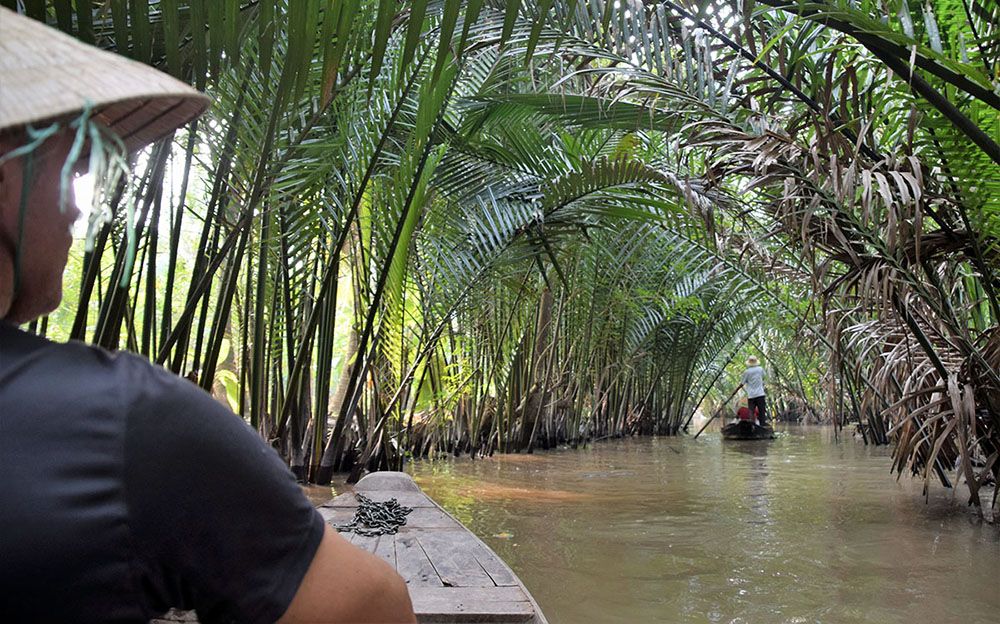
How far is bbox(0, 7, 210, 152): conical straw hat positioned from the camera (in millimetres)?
560

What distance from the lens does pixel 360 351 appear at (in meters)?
5.28

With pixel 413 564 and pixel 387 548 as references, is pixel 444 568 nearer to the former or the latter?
pixel 413 564

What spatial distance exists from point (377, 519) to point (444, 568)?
2.48 ft

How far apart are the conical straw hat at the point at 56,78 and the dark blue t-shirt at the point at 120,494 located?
15cm

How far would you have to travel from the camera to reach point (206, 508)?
572mm

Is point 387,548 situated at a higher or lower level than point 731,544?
higher

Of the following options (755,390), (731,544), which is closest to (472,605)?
(731,544)

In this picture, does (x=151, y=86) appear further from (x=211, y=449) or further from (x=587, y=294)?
(x=587, y=294)

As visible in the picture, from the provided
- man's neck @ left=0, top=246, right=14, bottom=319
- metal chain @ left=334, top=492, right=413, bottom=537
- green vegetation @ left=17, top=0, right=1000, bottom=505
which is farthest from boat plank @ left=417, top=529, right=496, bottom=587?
man's neck @ left=0, top=246, right=14, bottom=319

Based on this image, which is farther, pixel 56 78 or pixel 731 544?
pixel 731 544

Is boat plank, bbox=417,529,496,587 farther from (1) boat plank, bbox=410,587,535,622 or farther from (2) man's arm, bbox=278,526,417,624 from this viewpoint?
(2) man's arm, bbox=278,526,417,624

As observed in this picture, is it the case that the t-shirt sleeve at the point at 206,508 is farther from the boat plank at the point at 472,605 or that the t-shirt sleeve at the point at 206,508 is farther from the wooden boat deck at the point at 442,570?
the boat plank at the point at 472,605

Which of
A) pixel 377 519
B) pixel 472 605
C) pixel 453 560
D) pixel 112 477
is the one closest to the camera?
pixel 112 477

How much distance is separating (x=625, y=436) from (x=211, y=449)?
604 inches
